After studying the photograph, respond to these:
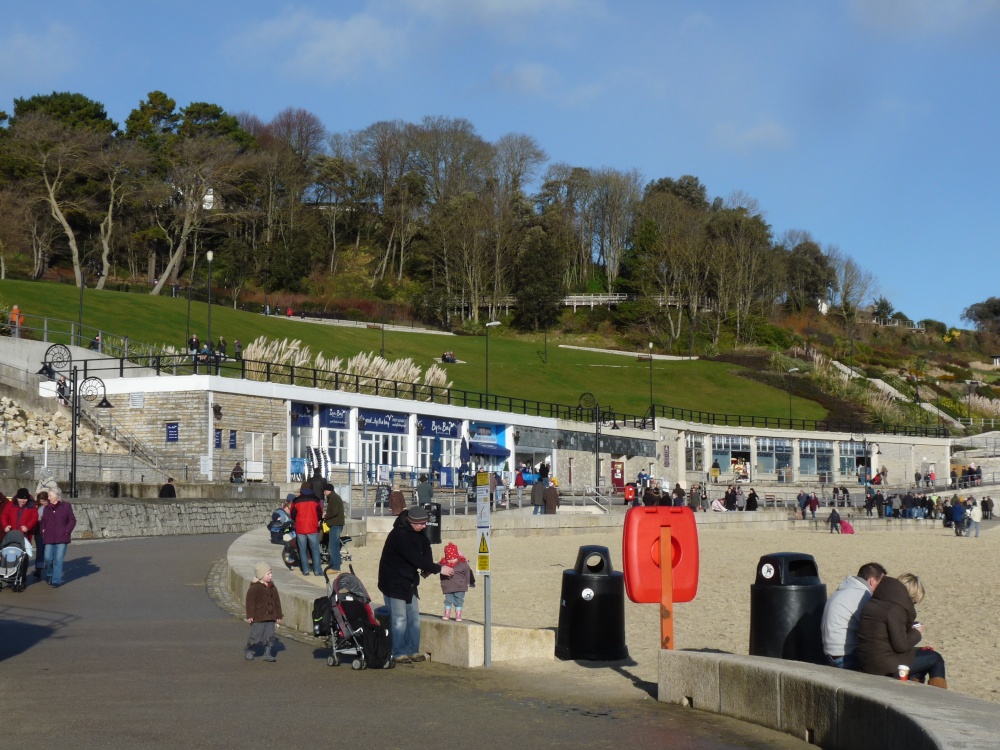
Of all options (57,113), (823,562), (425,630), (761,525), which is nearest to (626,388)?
(761,525)

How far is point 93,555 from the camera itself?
2150 centimetres

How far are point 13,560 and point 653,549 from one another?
31.9 feet

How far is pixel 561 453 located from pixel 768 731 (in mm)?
48491

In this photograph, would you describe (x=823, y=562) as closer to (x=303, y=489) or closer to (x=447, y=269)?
(x=303, y=489)

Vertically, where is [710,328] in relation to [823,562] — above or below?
above

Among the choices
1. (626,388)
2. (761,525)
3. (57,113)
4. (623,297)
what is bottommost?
(761,525)

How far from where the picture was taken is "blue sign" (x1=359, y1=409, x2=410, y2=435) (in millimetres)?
44688

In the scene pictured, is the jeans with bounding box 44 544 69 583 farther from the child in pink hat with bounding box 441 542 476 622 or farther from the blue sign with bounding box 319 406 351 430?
the blue sign with bounding box 319 406 351 430

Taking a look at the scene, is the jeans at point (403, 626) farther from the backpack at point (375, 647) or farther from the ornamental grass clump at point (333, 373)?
the ornamental grass clump at point (333, 373)

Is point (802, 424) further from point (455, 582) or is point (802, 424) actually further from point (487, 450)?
point (455, 582)

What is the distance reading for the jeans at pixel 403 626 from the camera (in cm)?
1068

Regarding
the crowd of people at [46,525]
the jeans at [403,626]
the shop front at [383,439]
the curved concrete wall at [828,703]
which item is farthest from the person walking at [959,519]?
the curved concrete wall at [828,703]

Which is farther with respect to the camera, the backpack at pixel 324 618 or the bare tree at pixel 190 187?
the bare tree at pixel 190 187

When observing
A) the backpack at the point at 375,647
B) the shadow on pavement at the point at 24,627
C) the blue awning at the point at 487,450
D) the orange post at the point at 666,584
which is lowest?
the shadow on pavement at the point at 24,627
